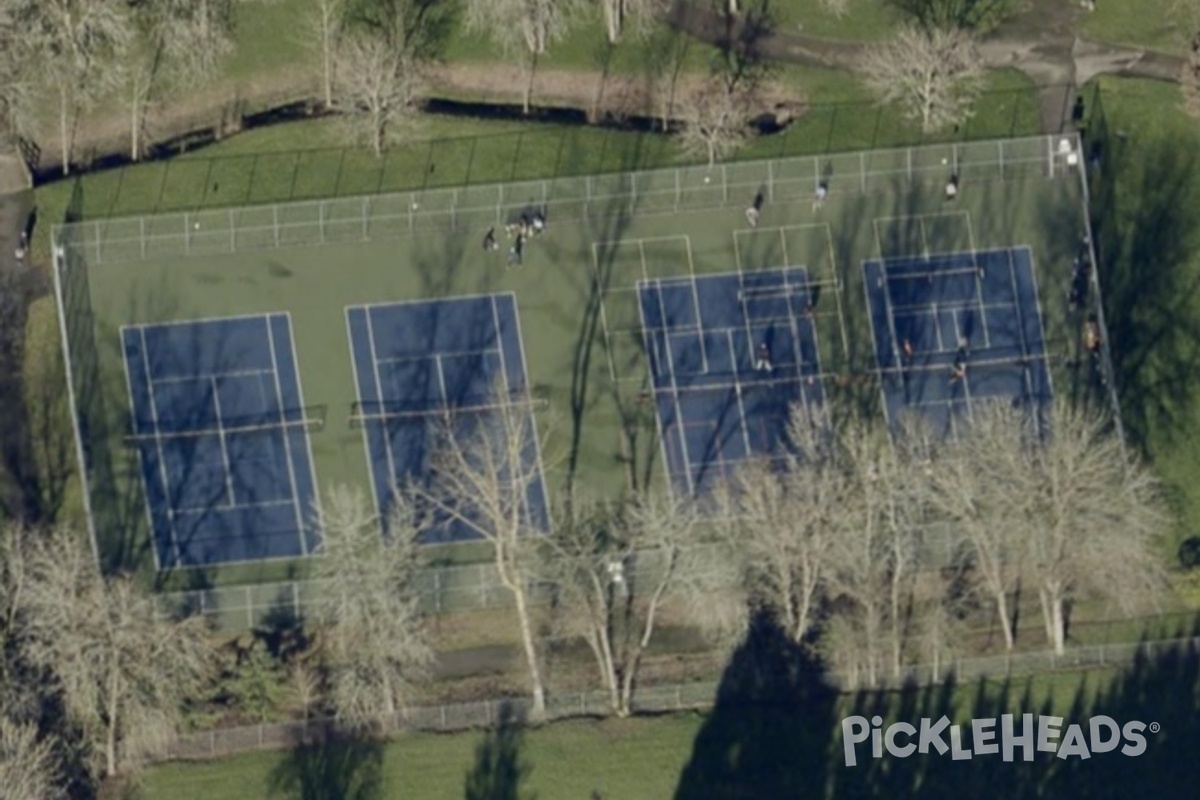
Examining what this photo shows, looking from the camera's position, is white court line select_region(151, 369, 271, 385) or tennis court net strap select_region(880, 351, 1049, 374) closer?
white court line select_region(151, 369, 271, 385)

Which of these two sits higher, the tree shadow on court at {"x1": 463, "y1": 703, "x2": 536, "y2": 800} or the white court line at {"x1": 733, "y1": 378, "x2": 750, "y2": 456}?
the white court line at {"x1": 733, "y1": 378, "x2": 750, "y2": 456}

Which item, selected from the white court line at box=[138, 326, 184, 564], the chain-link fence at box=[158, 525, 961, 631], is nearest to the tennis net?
the white court line at box=[138, 326, 184, 564]

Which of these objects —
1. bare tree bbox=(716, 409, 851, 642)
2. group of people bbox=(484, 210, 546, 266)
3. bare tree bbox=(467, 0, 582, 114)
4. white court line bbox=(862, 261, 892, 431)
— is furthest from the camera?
group of people bbox=(484, 210, 546, 266)

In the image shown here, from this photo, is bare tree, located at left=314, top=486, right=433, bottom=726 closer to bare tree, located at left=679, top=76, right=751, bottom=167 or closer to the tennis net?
the tennis net

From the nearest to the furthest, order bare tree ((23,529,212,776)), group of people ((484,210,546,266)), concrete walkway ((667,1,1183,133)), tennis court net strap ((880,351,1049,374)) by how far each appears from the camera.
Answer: bare tree ((23,529,212,776)) < tennis court net strap ((880,351,1049,374)) < group of people ((484,210,546,266)) < concrete walkway ((667,1,1183,133))

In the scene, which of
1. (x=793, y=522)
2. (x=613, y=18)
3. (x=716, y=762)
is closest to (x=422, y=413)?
(x=793, y=522)

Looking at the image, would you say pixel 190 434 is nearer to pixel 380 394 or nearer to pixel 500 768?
pixel 380 394

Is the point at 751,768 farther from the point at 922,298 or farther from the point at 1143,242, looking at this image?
the point at 1143,242
